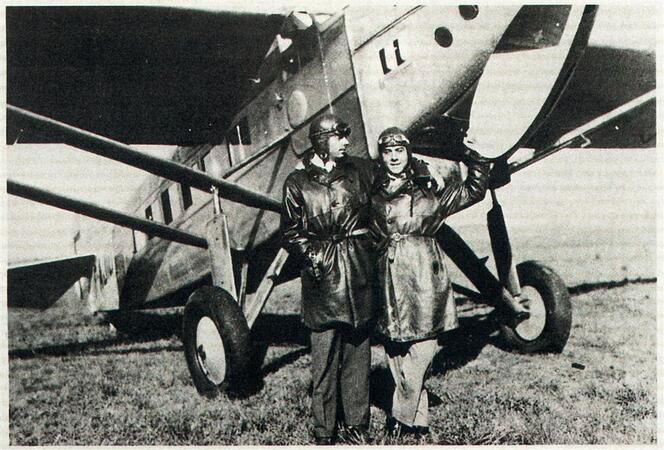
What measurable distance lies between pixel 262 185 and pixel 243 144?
410mm

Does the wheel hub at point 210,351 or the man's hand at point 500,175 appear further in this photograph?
the man's hand at point 500,175

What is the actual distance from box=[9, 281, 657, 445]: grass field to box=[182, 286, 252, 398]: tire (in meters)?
0.13

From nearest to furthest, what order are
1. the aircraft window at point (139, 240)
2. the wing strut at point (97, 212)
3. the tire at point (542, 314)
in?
the wing strut at point (97, 212), the tire at point (542, 314), the aircraft window at point (139, 240)

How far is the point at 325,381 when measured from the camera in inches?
96.5

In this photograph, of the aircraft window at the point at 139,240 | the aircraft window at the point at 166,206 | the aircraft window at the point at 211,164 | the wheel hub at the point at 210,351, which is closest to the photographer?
the wheel hub at the point at 210,351

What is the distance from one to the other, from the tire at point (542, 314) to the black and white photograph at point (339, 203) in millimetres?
16

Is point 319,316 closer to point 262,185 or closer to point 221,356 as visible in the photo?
point 221,356

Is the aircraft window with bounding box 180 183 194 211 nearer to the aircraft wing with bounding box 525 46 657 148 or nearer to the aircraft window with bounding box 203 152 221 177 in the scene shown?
the aircraft window with bounding box 203 152 221 177

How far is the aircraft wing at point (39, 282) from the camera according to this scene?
17.8 feet

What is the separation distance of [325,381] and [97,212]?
6.14 feet

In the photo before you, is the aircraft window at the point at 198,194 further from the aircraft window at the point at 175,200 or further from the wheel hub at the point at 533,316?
the wheel hub at the point at 533,316

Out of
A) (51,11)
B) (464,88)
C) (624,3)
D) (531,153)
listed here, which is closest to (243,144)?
(51,11)

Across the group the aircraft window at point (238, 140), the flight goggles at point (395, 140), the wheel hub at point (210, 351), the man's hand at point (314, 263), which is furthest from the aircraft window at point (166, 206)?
the flight goggles at point (395, 140)

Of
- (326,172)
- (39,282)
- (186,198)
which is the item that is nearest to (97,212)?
(186,198)
